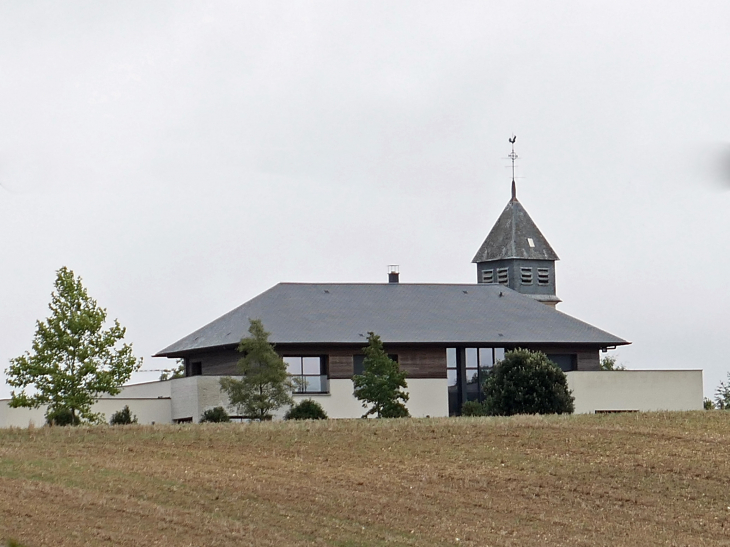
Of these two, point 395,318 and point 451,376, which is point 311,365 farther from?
point 451,376

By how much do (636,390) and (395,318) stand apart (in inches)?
414

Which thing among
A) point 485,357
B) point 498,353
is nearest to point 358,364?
point 485,357

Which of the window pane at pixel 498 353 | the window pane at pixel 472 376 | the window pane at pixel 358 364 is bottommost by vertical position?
the window pane at pixel 472 376

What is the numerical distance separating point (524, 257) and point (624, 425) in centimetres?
4172

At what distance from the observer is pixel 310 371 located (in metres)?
51.3

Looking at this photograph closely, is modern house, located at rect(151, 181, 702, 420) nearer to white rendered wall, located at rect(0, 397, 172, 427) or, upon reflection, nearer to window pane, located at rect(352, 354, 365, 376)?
window pane, located at rect(352, 354, 365, 376)

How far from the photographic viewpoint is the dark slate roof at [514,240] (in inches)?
2985

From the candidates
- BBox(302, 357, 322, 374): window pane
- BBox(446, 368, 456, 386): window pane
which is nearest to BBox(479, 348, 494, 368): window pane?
BBox(446, 368, 456, 386): window pane

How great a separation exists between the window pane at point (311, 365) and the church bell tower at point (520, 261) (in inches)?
1032

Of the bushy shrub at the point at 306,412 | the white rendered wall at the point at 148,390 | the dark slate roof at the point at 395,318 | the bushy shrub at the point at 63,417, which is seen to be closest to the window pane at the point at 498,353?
the dark slate roof at the point at 395,318

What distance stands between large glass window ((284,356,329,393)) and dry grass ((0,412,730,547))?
54.7ft

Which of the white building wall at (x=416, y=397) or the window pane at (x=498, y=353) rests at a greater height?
the window pane at (x=498, y=353)

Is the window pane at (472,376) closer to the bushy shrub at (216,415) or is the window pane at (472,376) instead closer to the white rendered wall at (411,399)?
the white rendered wall at (411,399)

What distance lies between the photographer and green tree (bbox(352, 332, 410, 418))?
45.2 m
